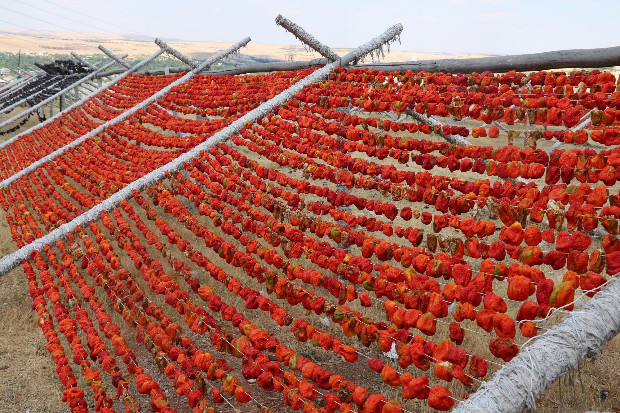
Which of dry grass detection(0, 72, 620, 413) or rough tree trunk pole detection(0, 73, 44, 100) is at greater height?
rough tree trunk pole detection(0, 73, 44, 100)

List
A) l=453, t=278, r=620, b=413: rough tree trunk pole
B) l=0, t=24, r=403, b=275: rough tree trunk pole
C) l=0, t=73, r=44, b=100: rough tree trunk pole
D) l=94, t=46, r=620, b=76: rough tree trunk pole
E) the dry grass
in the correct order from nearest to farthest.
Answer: l=453, t=278, r=620, b=413: rough tree trunk pole, l=94, t=46, r=620, b=76: rough tree trunk pole, the dry grass, l=0, t=24, r=403, b=275: rough tree trunk pole, l=0, t=73, r=44, b=100: rough tree trunk pole

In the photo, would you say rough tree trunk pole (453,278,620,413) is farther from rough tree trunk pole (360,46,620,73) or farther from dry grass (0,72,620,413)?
rough tree trunk pole (360,46,620,73)


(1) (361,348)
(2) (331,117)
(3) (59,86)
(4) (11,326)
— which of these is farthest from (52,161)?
(3) (59,86)

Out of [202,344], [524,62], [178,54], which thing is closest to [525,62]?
[524,62]

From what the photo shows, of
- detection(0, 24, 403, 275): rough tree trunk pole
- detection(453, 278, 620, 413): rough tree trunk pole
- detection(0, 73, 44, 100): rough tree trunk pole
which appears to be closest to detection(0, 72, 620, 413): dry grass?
detection(0, 24, 403, 275): rough tree trunk pole

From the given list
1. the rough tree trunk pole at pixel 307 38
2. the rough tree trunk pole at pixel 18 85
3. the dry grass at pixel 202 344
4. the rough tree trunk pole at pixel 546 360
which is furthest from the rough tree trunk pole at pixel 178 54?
the rough tree trunk pole at pixel 18 85

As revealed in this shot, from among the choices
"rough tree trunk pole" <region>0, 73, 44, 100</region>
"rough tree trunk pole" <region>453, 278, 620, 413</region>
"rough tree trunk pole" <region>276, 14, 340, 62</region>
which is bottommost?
"rough tree trunk pole" <region>453, 278, 620, 413</region>

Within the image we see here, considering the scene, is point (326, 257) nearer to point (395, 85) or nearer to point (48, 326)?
point (395, 85)
